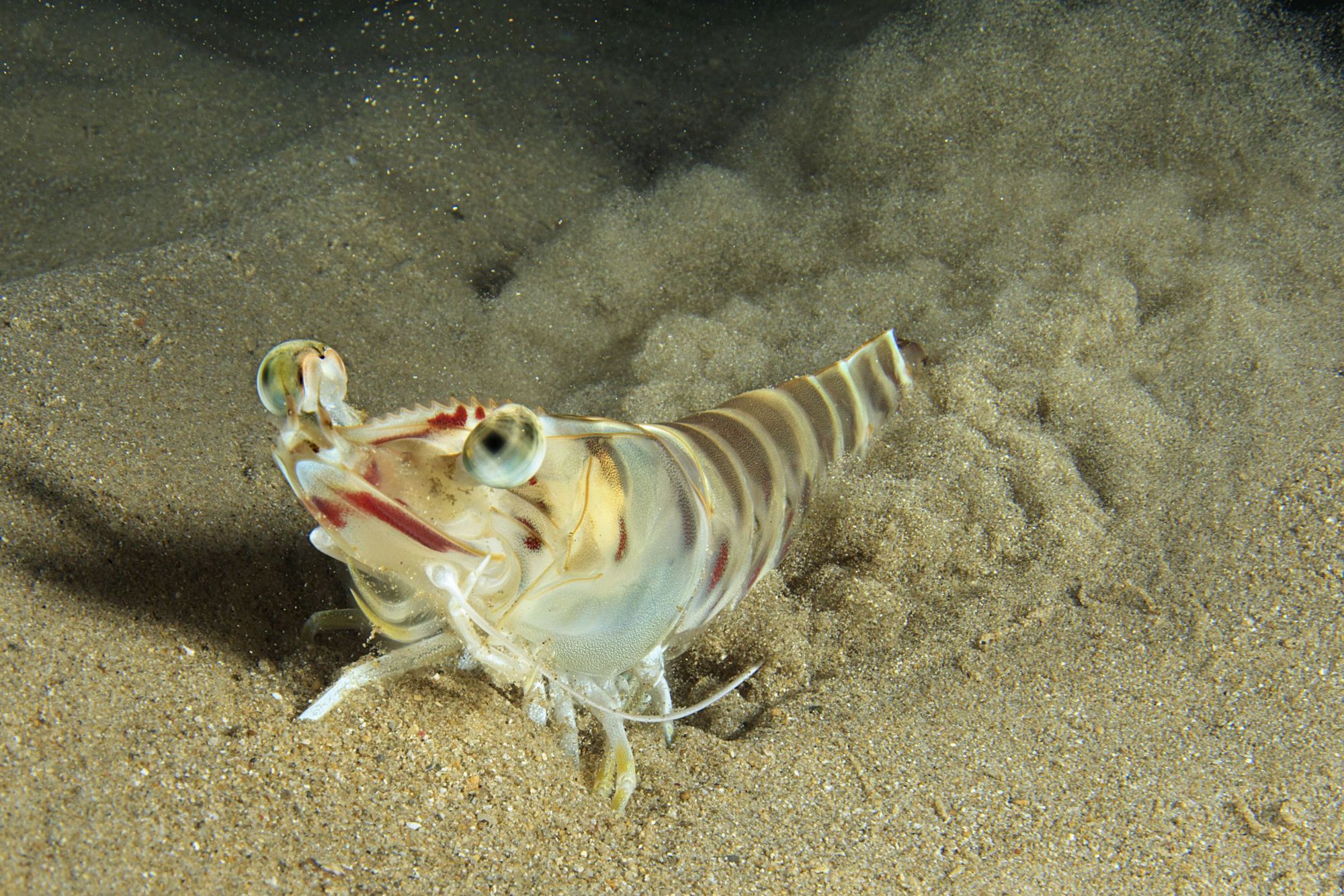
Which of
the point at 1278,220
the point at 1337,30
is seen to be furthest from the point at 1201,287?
the point at 1337,30

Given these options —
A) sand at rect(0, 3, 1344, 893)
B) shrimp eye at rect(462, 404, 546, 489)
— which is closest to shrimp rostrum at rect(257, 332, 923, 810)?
shrimp eye at rect(462, 404, 546, 489)

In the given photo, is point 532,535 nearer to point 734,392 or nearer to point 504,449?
point 504,449

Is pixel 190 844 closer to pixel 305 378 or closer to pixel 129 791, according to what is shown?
pixel 129 791

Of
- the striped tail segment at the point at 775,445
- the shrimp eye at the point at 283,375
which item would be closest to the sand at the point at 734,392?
the striped tail segment at the point at 775,445

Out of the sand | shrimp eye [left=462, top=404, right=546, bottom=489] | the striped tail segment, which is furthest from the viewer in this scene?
the striped tail segment

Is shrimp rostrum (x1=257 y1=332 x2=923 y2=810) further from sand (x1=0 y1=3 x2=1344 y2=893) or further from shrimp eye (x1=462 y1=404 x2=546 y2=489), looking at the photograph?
sand (x1=0 y1=3 x2=1344 y2=893)

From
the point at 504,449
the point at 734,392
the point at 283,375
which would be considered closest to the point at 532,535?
the point at 504,449

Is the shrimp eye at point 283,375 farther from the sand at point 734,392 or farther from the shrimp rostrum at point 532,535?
the sand at point 734,392
